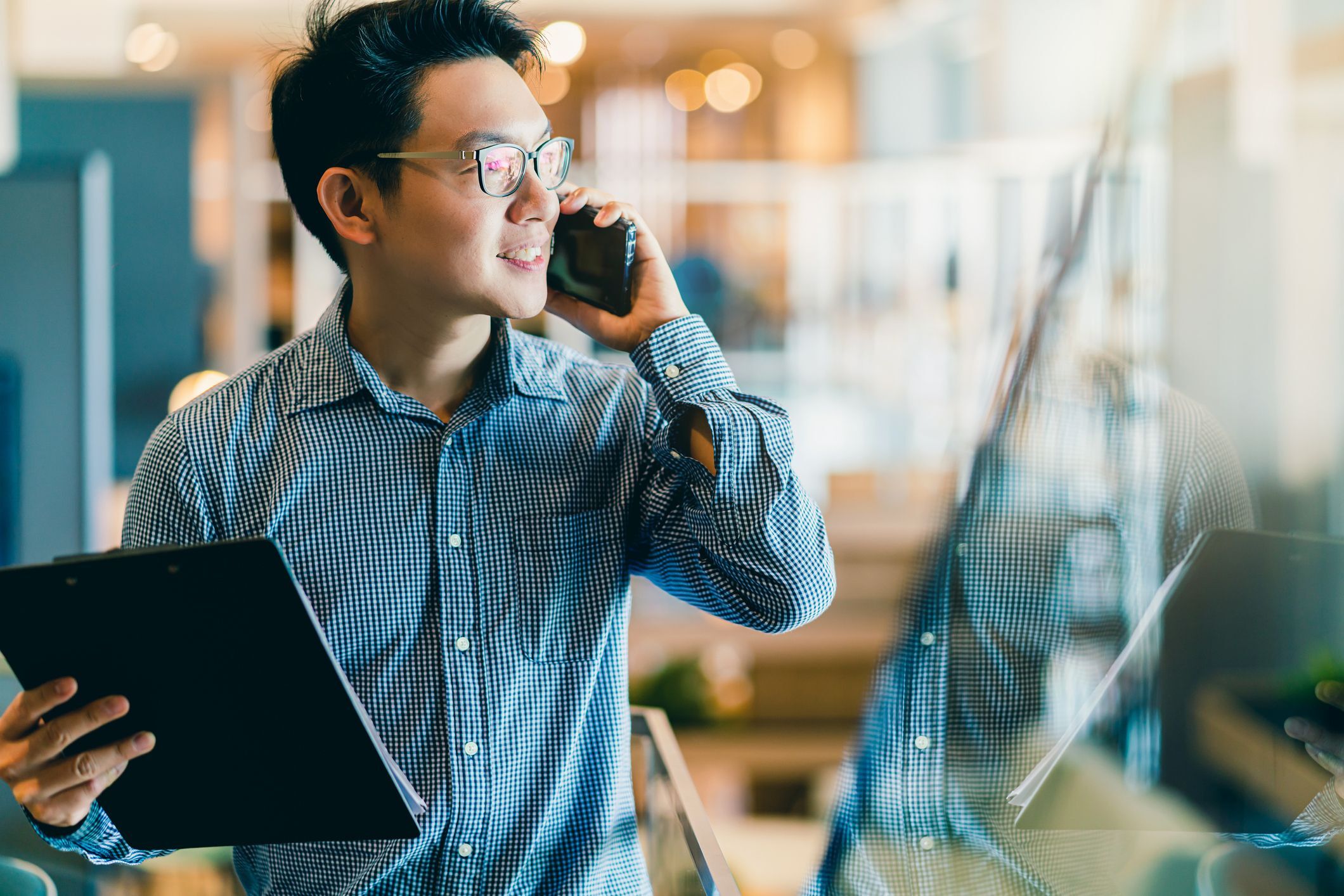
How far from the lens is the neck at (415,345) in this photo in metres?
1.06

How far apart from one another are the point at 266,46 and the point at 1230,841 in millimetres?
1065

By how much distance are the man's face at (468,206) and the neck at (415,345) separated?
49mm

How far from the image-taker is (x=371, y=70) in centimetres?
100

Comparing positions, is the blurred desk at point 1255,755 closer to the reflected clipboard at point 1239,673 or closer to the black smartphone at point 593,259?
the reflected clipboard at point 1239,673

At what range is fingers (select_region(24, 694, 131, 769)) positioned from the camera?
846 mm

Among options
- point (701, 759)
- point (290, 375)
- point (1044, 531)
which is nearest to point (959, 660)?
point (1044, 531)

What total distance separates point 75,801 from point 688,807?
498 mm

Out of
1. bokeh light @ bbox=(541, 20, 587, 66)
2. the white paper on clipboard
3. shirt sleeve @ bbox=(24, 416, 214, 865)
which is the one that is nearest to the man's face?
shirt sleeve @ bbox=(24, 416, 214, 865)

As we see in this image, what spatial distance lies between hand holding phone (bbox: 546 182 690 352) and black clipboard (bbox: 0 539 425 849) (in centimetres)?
39

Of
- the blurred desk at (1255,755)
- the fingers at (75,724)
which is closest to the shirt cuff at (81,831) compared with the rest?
the fingers at (75,724)

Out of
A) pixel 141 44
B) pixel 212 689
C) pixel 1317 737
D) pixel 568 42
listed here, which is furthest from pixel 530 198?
pixel 568 42

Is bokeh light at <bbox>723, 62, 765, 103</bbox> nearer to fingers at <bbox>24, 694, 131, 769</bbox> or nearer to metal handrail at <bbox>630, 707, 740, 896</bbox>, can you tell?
metal handrail at <bbox>630, 707, 740, 896</bbox>

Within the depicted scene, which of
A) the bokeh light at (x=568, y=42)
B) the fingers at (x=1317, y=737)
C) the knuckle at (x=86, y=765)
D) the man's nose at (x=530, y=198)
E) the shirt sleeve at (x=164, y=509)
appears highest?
the bokeh light at (x=568, y=42)

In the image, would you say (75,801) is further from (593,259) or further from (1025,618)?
(1025,618)
